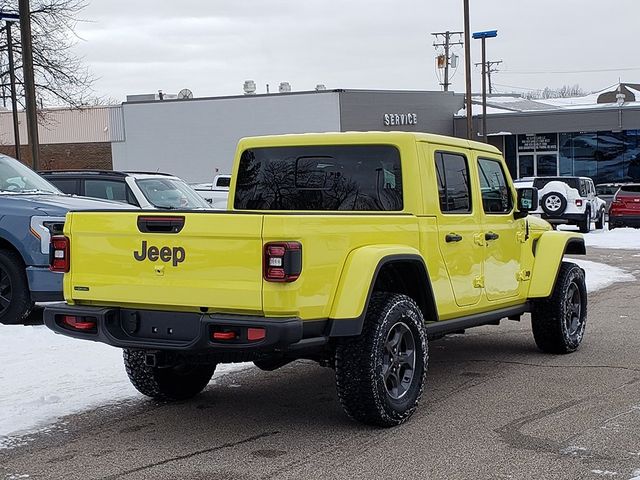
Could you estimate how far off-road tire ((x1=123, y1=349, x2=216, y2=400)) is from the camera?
724 cm

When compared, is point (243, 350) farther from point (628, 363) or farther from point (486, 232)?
point (628, 363)

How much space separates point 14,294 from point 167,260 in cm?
496

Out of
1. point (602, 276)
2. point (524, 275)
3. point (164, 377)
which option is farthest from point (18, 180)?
point (602, 276)

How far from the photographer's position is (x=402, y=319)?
6.66m

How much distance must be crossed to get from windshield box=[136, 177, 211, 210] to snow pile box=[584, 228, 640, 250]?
12.0m

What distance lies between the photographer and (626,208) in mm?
28812

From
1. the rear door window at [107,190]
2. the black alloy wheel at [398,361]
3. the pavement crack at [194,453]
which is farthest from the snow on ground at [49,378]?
the rear door window at [107,190]

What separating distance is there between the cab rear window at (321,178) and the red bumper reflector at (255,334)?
1905 millimetres

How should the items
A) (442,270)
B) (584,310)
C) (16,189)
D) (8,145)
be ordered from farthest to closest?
(8,145)
(16,189)
(584,310)
(442,270)

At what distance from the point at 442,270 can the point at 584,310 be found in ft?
9.44

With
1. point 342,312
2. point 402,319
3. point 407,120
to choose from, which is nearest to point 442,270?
point 402,319

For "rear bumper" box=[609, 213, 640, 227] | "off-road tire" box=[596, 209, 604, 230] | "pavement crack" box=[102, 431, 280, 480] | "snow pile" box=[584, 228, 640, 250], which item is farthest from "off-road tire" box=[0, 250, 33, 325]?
"off-road tire" box=[596, 209, 604, 230]

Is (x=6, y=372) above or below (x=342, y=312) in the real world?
below

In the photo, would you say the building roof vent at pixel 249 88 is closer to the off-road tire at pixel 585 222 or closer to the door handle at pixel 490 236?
the off-road tire at pixel 585 222
